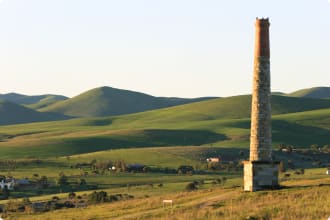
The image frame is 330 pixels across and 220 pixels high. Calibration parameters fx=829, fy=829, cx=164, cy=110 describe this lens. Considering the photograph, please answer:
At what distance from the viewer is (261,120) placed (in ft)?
164

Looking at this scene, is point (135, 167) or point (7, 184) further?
point (135, 167)

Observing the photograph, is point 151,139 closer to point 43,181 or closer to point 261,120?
point 43,181

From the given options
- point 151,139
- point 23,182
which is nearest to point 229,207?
point 23,182

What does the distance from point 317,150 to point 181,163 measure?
3376 cm

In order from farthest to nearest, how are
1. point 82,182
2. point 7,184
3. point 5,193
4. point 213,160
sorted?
point 213,160 → point 82,182 → point 7,184 → point 5,193

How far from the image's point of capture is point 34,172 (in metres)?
119

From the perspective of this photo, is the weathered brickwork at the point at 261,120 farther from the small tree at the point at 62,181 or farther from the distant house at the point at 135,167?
the distant house at the point at 135,167

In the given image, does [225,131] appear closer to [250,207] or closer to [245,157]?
[245,157]

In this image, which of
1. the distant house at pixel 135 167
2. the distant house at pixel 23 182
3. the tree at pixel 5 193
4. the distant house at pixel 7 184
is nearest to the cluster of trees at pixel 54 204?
the tree at pixel 5 193

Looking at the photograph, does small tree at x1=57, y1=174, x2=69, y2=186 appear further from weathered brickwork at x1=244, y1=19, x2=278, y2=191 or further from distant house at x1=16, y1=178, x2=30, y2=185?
weathered brickwork at x1=244, y1=19, x2=278, y2=191

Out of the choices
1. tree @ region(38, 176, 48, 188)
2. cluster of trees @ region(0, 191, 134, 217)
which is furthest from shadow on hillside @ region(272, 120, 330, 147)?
cluster of trees @ region(0, 191, 134, 217)

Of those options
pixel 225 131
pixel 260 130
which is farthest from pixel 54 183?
pixel 225 131

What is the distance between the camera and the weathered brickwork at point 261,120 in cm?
4959

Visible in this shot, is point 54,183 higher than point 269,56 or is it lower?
lower
